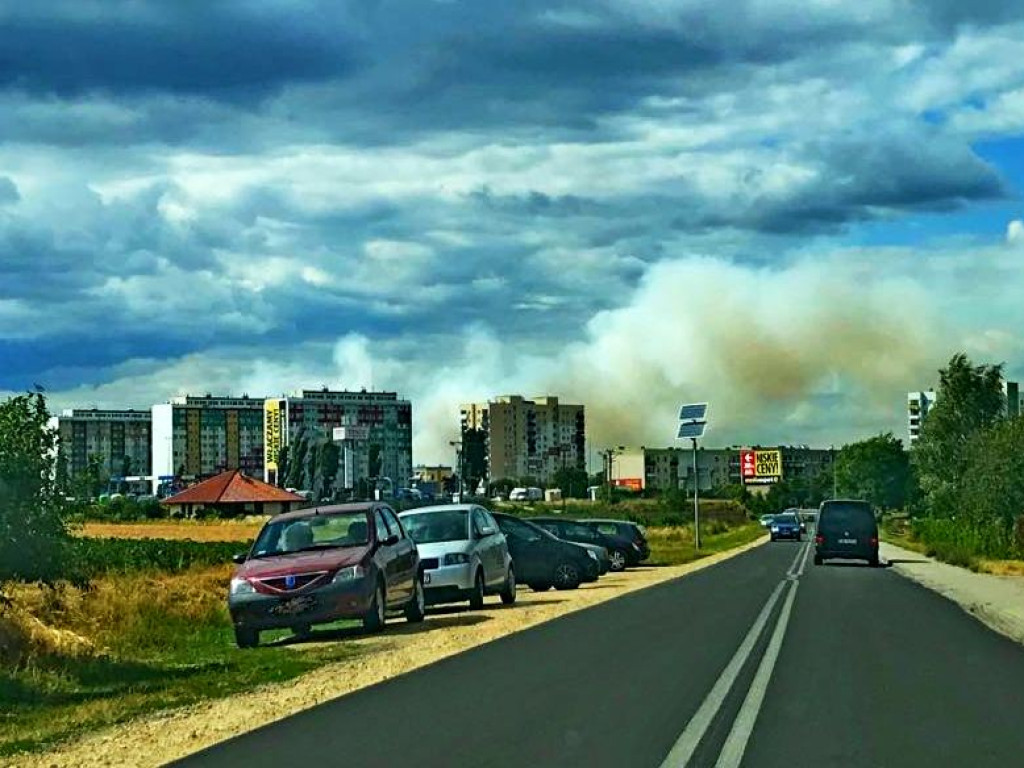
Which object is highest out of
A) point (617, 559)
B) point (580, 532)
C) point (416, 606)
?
point (580, 532)

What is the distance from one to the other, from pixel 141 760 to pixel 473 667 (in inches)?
230

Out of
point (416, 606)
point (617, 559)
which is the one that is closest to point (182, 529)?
point (617, 559)

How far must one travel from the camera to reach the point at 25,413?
17219 mm

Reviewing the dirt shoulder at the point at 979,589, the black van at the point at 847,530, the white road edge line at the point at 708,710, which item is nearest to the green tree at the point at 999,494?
the dirt shoulder at the point at 979,589

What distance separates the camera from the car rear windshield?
152ft

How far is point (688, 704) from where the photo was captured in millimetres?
13086

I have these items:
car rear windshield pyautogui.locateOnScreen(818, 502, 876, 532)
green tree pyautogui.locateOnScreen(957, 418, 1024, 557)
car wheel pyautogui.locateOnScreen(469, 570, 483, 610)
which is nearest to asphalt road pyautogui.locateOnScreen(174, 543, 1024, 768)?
car wheel pyautogui.locateOnScreen(469, 570, 483, 610)

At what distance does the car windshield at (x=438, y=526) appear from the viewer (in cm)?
2731

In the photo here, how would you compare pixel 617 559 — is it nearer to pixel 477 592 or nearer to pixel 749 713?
pixel 477 592

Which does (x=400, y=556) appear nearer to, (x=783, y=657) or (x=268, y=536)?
(x=268, y=536)

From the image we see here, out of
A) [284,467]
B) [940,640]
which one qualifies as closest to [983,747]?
[940,640]

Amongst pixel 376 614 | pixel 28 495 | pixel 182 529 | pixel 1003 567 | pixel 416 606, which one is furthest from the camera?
pixel 182 529

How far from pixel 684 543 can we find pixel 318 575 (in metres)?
57.6

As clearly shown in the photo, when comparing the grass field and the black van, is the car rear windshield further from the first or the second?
the grass field
